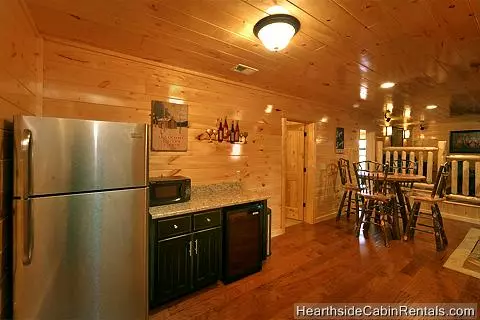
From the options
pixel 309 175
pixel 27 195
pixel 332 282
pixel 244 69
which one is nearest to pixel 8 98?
pixel 27 195

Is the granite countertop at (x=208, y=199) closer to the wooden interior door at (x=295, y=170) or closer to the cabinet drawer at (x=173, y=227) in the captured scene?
the cabinet drawer at (x=173, y=227)

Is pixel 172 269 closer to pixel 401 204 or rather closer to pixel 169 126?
pixel 169 126

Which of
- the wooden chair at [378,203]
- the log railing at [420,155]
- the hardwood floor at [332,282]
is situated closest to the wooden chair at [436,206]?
the hardwood floor at [332,282]

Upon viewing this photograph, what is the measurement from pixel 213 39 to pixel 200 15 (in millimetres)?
358

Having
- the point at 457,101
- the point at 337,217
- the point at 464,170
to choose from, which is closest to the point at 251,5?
the point at 337,217

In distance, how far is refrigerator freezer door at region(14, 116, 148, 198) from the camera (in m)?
1.35

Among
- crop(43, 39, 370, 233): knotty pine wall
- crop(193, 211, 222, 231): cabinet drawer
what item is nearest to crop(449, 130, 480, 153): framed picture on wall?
crop(43, 39, 370, 233): knotty pine wall

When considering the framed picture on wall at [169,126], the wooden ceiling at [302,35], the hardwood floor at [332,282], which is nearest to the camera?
the wooden ceiling at [302,35]

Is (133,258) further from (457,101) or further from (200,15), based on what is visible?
(457,101)

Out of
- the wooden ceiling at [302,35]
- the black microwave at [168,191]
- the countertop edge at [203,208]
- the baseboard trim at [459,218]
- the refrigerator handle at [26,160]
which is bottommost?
the baseboard trim at [459,218]

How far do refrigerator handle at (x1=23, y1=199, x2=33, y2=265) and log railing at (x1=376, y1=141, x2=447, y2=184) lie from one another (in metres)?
6.82

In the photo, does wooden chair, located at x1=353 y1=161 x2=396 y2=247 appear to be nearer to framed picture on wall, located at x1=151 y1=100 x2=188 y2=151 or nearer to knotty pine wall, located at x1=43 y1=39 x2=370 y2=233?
knotty pine wall, located at x1=43 y1=39 x2=370 y2=233

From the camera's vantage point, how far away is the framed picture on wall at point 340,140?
4.97m

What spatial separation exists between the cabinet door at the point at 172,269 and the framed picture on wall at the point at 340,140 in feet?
12.5
